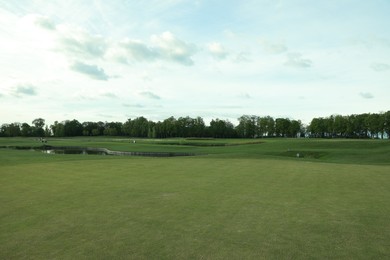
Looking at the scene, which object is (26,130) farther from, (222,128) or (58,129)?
(222,128)

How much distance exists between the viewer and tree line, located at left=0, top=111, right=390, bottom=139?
122 m

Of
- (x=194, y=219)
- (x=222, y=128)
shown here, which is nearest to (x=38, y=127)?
(x=222, y=128)

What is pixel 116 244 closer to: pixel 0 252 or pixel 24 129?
pixel 0 252

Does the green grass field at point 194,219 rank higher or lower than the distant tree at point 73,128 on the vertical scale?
lower

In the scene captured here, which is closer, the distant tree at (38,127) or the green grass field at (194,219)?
the green grass field at (194,219)

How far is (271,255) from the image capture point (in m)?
6.62

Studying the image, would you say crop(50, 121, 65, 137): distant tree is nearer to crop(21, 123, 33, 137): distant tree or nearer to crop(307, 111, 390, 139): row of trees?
crop(21, 123, 33, 137): distant tree

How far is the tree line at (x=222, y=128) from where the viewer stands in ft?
401

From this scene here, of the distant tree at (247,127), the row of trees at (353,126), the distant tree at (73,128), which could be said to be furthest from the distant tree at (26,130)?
the row of trees at (353,126)

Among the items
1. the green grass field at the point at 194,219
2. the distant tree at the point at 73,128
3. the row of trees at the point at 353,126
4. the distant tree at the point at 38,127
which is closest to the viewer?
the green grass field at the point at 194,219

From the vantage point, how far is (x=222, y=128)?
156 meters

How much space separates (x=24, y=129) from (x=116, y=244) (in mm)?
188111

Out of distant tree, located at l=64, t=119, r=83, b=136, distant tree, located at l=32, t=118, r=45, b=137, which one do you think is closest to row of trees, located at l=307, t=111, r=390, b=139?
distant tree, located at l=64, t=119, r=83, b=136

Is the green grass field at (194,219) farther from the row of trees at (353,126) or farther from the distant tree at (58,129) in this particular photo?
the distant tree at (58,129)
